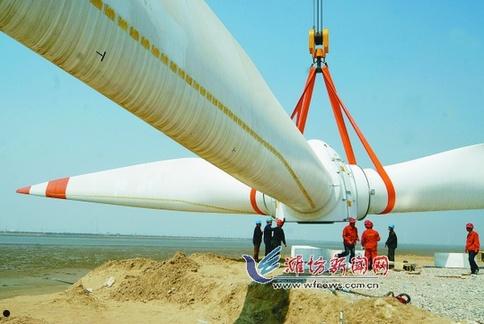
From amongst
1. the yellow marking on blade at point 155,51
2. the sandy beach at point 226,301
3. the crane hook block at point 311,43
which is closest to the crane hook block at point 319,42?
the crane hook block at point 311,43

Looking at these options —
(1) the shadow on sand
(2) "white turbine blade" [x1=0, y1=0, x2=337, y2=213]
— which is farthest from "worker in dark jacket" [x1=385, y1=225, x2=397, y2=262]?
(2) "white turbine blade" [x1=0, y1=0, x2=337, y2=213]

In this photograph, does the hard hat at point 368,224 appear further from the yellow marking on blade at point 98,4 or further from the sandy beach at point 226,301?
the yellow marking on blade at point 98,4

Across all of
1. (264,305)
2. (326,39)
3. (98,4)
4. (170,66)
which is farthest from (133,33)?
Result: (326,39)

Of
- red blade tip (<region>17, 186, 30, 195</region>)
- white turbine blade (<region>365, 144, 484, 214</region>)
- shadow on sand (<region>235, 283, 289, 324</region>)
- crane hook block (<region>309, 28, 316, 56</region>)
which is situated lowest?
shadow on sand (<region>235, 283, 289, 324</region>)

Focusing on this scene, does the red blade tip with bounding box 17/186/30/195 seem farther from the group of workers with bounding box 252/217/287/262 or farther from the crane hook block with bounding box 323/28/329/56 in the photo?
the crane hook block with bounding box 323/28/329/56

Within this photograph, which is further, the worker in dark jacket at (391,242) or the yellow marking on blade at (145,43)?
the worker in dark jacket at (391,242)
